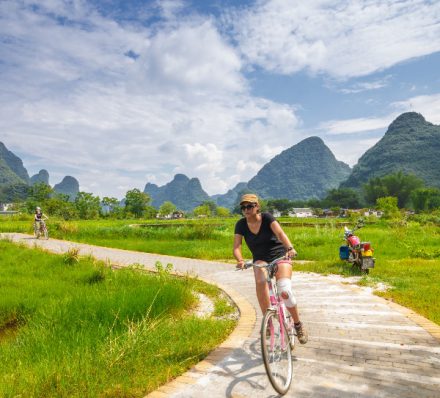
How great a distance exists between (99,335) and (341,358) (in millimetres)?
3278

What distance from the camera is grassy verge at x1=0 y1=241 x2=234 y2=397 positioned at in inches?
141

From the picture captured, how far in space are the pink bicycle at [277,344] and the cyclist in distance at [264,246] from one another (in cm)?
13

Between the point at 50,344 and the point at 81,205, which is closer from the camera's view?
the point at 50,344

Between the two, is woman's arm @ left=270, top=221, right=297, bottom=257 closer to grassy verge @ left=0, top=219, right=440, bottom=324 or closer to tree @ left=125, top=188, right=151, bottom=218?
grassy verge @ left=0, top=219, right=440, bottom=324

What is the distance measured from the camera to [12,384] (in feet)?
11.7

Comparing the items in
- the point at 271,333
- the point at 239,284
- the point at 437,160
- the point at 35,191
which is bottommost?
the point at 239,284

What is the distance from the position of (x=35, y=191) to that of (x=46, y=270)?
68061 mm

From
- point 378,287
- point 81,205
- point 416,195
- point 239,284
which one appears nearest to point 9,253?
point 239,284

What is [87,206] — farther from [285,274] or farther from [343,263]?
[285,274]

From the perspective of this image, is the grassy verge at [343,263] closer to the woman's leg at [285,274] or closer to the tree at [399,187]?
the woman's leg at [285,274]

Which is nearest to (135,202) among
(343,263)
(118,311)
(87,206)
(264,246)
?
(87,206)

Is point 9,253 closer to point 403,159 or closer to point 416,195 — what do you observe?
point 416,195

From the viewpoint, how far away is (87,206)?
71.0 m

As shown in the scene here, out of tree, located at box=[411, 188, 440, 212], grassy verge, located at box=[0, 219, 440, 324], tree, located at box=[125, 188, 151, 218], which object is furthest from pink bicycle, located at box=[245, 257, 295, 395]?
tree, located at box=[411, 188, 440, 212]
